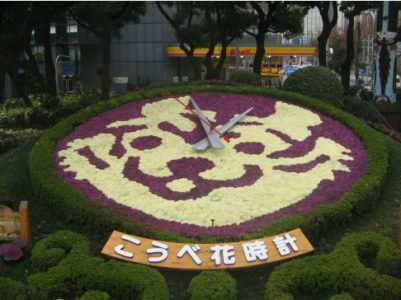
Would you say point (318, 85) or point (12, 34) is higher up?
point (12, 34)

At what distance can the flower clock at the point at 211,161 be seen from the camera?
6082 millimetres

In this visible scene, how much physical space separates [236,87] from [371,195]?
391 cm

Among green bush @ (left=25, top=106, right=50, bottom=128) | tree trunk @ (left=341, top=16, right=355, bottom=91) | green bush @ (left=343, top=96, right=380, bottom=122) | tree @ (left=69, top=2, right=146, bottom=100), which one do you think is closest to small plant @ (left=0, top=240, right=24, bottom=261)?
green bush @ (left=343, top=96, right=380, bottom=122)

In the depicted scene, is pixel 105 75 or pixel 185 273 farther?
pixel 105 75

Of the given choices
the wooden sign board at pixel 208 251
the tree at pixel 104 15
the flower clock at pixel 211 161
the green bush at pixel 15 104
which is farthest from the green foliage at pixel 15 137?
the tree at pixel 104 15

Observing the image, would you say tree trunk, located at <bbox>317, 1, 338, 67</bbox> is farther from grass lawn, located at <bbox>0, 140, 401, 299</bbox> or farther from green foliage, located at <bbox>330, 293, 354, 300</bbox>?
green foliage, located at <bbox>330, 293, 354, 300</bbox>

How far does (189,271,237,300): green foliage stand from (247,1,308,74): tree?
16.5 m

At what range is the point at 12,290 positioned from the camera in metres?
4.66

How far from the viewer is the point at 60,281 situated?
15.5 ft

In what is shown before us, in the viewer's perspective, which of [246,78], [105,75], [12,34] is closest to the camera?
[246,78]

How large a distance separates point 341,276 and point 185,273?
1428mm

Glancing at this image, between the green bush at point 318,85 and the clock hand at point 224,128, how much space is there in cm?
155

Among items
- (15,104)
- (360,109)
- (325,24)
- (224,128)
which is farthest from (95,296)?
(325,24)

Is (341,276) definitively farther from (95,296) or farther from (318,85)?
(318,85)
